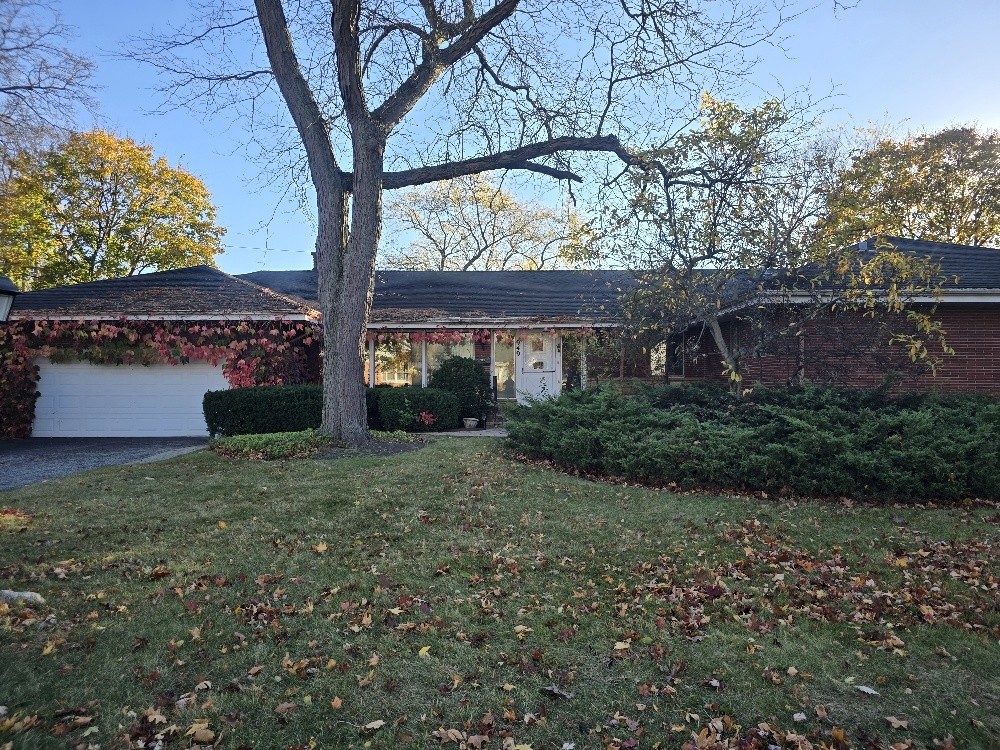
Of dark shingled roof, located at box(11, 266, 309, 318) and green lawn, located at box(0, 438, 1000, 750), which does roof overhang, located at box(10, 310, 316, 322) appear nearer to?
dark shingled roof, located at box(11, 266, 309, 318)

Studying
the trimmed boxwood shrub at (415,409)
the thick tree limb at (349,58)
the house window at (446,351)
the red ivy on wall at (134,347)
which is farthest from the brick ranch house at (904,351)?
the red ivy on wall at (134,347)

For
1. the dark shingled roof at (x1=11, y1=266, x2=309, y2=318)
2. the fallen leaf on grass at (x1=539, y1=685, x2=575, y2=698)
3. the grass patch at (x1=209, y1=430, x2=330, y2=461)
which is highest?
the dark shingled roof at (x1=11, y1=266, x2=309, y2=318)

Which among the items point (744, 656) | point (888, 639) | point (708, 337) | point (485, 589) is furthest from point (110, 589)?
point (708, 337)

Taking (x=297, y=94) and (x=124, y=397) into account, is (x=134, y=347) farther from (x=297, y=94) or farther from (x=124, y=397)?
(x=297, y=94)

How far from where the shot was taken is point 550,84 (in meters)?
11.1

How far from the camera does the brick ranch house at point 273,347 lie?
12.2m

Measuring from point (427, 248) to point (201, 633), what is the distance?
1152 inches

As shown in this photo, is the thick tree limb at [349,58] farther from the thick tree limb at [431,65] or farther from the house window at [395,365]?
the house window at [395,365]

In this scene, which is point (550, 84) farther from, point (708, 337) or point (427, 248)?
point (427, 248)

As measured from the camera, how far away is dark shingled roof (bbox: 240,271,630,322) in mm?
14867

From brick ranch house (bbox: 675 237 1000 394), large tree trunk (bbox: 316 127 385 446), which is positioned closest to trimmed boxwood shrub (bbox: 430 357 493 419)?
large tree trunk (bbox: 316 127 385 446)

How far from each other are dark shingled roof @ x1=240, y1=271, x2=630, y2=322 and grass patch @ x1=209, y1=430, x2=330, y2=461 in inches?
194

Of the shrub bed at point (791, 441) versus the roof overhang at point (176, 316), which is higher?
the roof overhang at point (176, 316)

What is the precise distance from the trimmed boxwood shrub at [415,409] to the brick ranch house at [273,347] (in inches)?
79.7
